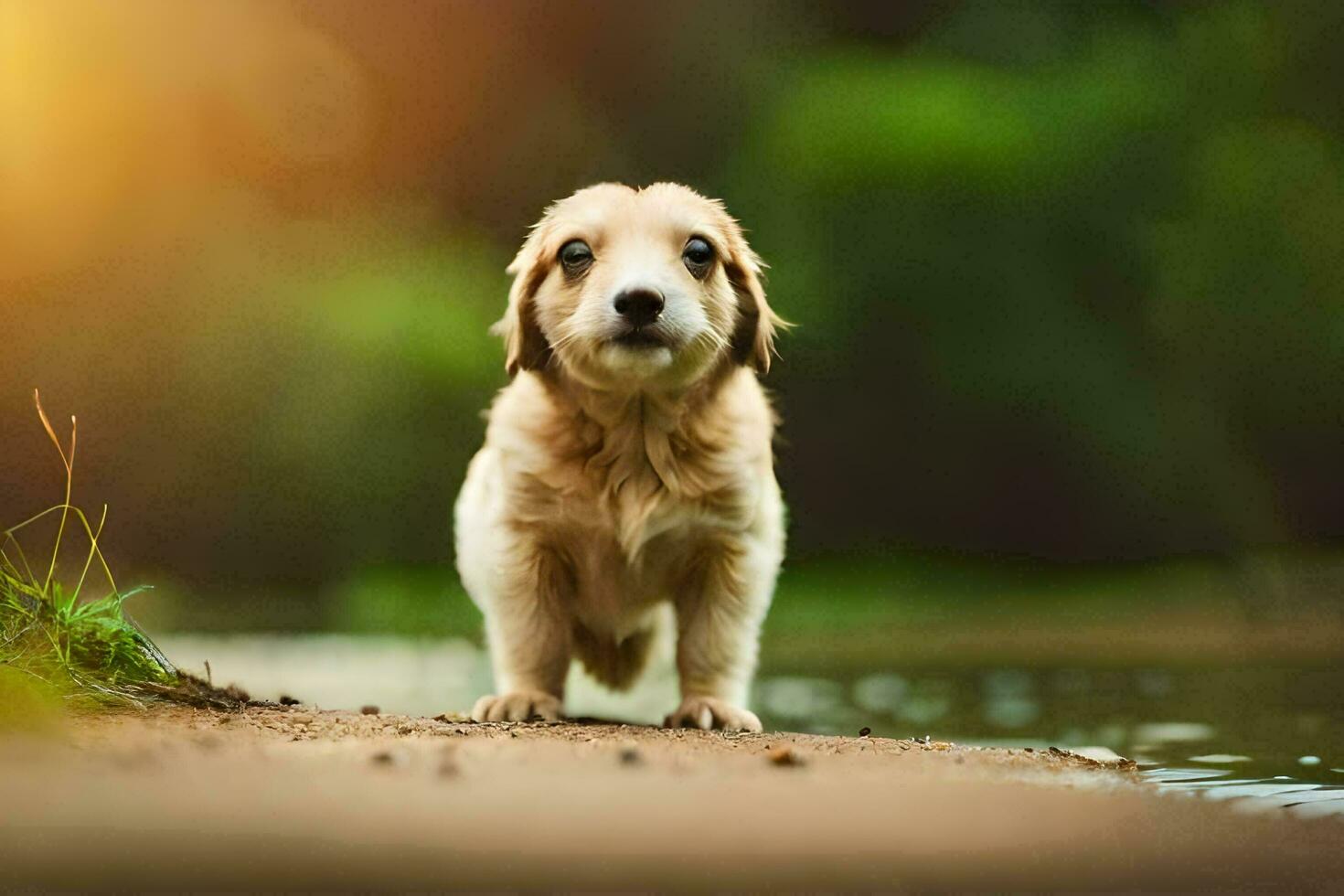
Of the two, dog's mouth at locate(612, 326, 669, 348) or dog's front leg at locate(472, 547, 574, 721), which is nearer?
dog's mouth at locate(612, 326, 669, 348)

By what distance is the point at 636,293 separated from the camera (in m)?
3.65

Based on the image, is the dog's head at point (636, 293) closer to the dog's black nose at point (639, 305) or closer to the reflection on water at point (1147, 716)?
the dog's black nose at point (639, 305)

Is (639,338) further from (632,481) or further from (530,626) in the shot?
(530,626)

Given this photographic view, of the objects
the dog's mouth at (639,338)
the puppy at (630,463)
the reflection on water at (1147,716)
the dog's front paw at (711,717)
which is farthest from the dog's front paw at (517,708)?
the dog's mouth at (639,338)

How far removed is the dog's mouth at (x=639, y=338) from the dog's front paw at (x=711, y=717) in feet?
2.93

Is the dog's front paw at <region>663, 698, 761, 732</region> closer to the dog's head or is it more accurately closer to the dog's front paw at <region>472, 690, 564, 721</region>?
the dog's front paw at <region>472, 690, 564, 721</region>

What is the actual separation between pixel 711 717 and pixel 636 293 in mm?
1043

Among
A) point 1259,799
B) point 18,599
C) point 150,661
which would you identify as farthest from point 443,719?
point 1259,799

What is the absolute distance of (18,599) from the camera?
3541mm

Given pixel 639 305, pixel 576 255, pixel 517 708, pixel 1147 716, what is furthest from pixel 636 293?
pixel 1147 716

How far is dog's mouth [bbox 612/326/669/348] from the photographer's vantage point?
370cm

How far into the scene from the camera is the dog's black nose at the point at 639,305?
3656 mm

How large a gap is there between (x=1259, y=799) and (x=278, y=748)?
1.83 m

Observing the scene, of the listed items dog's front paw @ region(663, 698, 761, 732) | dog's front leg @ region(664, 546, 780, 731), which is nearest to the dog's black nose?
dog's front leg @ region(664, 546, 780, 731)
